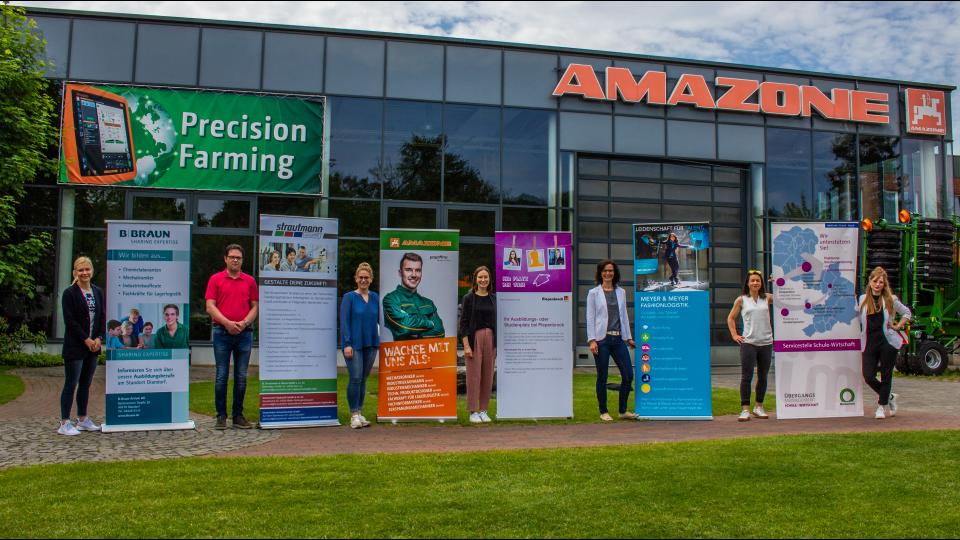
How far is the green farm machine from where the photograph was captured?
17031mm

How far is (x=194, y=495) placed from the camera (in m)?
5.46

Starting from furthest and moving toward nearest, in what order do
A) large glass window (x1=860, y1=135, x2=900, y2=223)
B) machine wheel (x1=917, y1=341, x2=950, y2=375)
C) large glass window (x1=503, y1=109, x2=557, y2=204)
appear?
large glass window (x1=860, y1=135, x2=900, y2=223), large glass window (x1=503, y1=109, x2=557, y2=204), machine wheel (x1=917, y1=341, x2=950, y2=375)

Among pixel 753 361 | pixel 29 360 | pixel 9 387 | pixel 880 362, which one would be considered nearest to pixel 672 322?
pixel 753 361

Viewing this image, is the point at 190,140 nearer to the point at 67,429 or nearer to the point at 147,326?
the point at 147,326

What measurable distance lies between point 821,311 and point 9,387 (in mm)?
13144

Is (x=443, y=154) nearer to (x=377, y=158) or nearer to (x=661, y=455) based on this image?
(x=377, y=158)

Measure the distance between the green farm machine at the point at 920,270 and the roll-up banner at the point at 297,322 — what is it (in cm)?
1292

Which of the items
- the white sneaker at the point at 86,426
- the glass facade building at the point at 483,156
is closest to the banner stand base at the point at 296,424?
the white sneaker at the point at 86,426

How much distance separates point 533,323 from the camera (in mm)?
9703

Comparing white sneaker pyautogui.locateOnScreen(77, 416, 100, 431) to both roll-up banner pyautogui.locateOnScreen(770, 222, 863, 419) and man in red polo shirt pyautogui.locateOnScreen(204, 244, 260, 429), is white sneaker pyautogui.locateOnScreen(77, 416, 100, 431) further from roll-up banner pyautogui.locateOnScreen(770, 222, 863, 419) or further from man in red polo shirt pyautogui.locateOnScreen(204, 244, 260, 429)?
roll-up banner pyautogui.locateOnScreen(770, 222, 863, 419)

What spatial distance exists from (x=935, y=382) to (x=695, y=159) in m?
8.55

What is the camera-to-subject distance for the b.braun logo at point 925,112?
22.6m

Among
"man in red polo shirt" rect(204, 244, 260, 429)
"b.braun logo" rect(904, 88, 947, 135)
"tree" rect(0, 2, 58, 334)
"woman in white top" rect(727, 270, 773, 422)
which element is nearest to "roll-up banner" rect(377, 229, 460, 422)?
"man in red polo shirt" rect(204, 244, 260, 429)

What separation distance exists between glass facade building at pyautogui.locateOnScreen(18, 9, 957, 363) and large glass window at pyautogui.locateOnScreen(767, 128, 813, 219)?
1.6 inches
